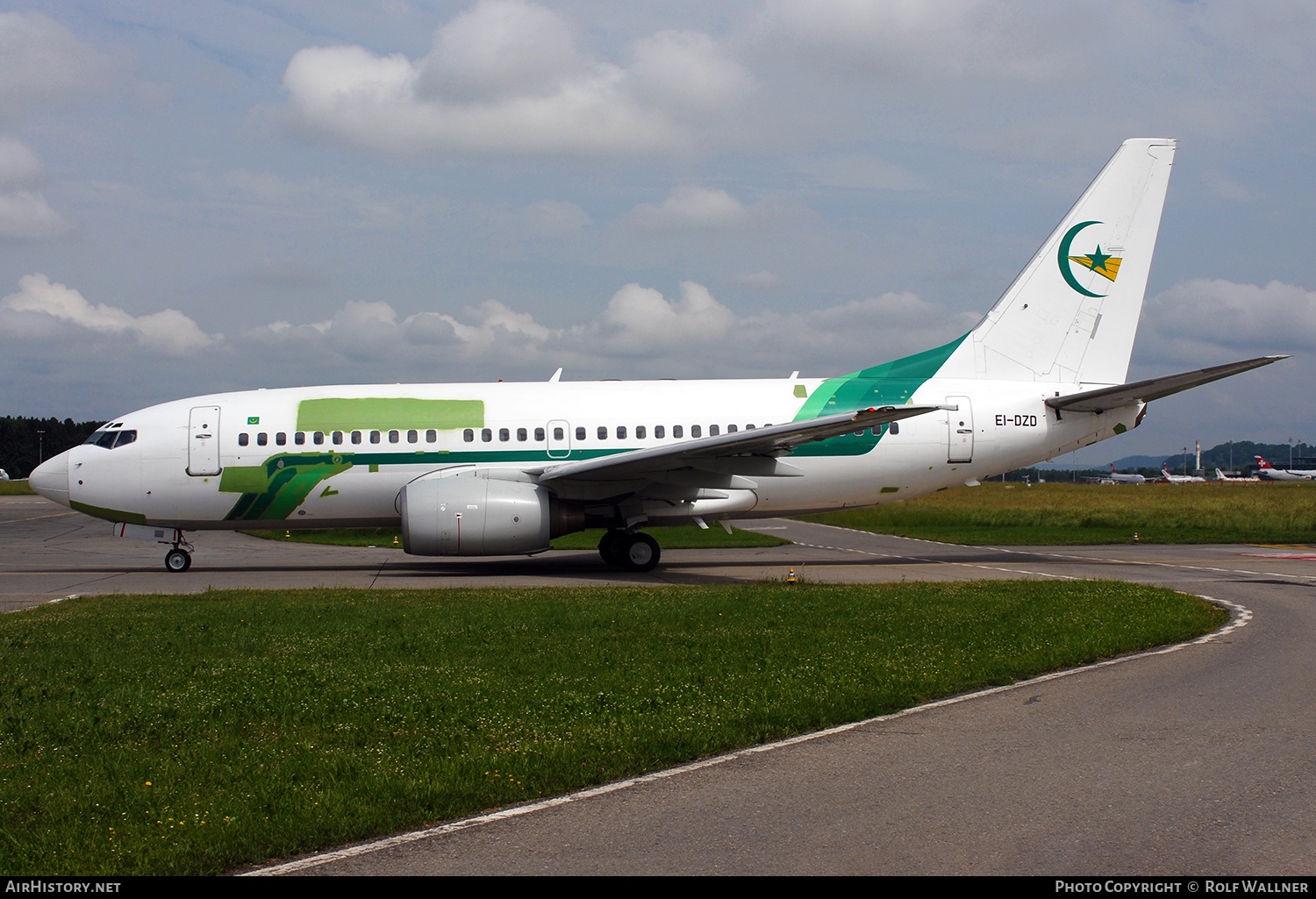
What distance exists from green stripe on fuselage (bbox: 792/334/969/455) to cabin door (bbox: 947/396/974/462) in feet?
3.13

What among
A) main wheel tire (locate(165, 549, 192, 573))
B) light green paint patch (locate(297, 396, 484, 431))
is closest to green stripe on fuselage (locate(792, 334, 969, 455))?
light green paint patch (locate(297, 396, 484, 431))

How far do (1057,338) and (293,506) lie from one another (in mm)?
15193

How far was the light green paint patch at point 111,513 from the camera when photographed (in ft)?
61.5

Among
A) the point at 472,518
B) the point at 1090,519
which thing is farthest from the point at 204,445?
the point at 1090,519

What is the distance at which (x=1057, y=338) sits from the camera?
65.1 feet

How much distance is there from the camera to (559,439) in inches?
734

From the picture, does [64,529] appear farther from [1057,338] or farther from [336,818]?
[336,818]

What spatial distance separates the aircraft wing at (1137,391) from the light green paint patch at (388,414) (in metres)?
11.2

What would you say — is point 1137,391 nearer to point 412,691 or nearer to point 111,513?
point 412,691

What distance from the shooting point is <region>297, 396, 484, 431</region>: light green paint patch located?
18.6 metres

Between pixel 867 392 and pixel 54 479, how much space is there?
1563cm

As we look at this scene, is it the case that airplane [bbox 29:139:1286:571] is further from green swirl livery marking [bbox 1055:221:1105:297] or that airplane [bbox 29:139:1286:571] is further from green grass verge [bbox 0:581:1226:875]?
green grass verge [bbox 0:581:1226:875]
